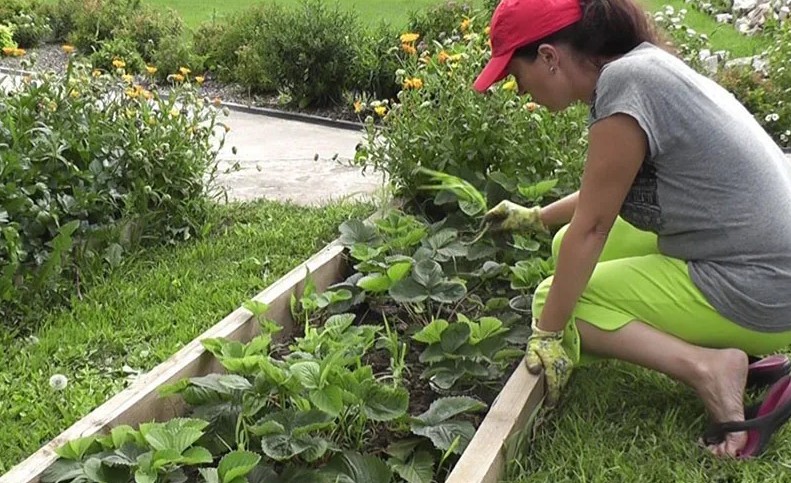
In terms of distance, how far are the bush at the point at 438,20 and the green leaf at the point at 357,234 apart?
11.5 feet

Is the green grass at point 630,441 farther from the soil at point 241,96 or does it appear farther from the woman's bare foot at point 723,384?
the soil at point 241,96

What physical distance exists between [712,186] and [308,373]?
1.05 meters

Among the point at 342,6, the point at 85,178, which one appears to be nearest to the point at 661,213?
the point at 85,178

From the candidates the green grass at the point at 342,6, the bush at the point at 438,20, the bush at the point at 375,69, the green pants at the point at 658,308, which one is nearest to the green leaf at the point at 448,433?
the green pants at the point at 658,308

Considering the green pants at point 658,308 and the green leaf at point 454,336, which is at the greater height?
the green pants at point 658,308

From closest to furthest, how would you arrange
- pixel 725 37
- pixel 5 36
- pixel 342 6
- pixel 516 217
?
pixel 516 217, pixel 5 36, pixel 725 37, pixel 342 6

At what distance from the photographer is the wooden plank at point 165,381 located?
189 cm

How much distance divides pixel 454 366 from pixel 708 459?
663mm

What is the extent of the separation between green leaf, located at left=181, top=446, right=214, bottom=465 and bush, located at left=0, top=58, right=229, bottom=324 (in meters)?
1.22

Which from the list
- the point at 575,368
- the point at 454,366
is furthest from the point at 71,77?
the point at 575,368

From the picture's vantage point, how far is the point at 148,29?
8.62 m

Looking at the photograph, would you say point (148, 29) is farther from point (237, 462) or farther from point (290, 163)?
point (237, 462)

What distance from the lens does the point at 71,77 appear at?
11.4 feet

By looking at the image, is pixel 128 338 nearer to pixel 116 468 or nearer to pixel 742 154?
pixel 116 468
